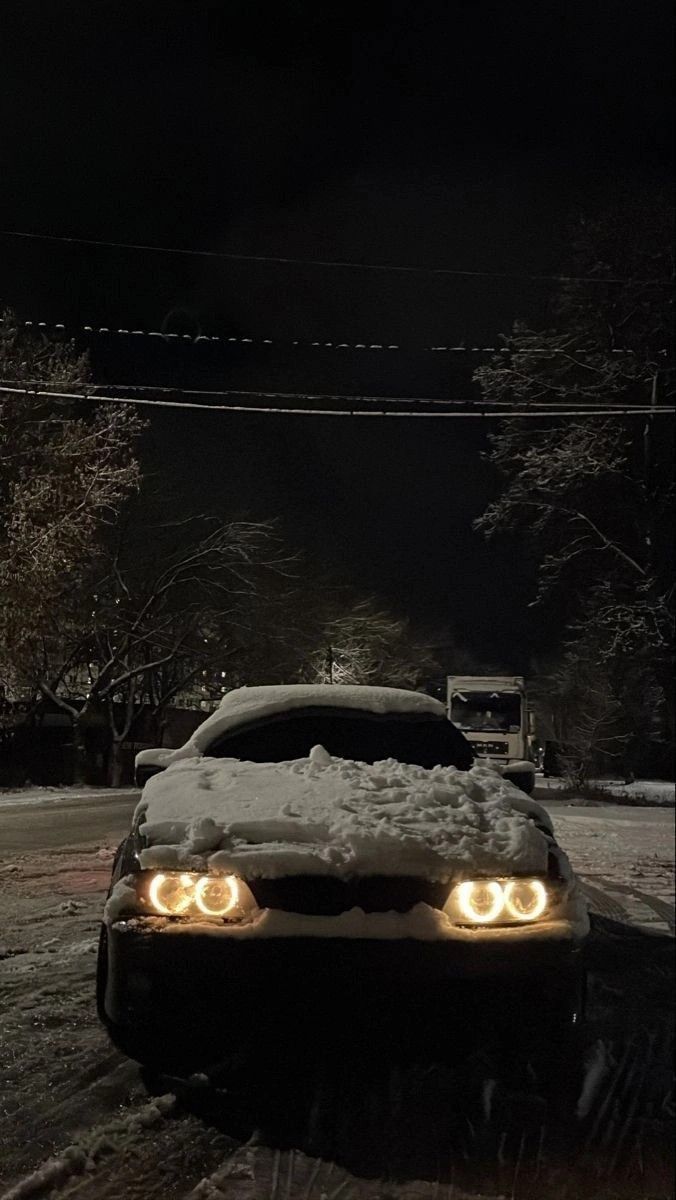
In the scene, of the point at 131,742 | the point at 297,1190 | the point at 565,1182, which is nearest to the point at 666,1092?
the point at 565,1182

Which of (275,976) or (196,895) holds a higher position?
(196,895)

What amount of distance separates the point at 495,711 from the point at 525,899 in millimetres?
11555

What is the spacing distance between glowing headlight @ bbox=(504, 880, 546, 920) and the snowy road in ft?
1.80

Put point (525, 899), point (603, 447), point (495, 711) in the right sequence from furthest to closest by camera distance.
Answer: point (603, 447)
point (495, 711)
point (525, 899)

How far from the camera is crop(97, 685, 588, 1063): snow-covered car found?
10.6 ft

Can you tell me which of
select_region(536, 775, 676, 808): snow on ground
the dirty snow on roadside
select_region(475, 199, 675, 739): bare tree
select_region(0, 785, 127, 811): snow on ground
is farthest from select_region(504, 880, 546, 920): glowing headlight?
select_region(475, 199, 675, 739): bare tree

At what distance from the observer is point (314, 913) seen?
3.31 meters

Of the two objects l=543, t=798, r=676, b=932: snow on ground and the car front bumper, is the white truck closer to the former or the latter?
l=543, t=798, r=676, b=932: snow on ground

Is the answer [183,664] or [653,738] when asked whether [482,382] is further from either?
[183,664]

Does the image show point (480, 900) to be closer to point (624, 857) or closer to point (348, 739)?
point (348, 739)

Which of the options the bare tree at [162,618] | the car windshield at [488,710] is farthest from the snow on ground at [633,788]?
the bare tree at [162,618]

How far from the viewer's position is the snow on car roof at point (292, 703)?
4879mm

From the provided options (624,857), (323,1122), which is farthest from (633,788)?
(323,1122)

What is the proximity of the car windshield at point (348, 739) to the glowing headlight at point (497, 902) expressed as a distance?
142cm
